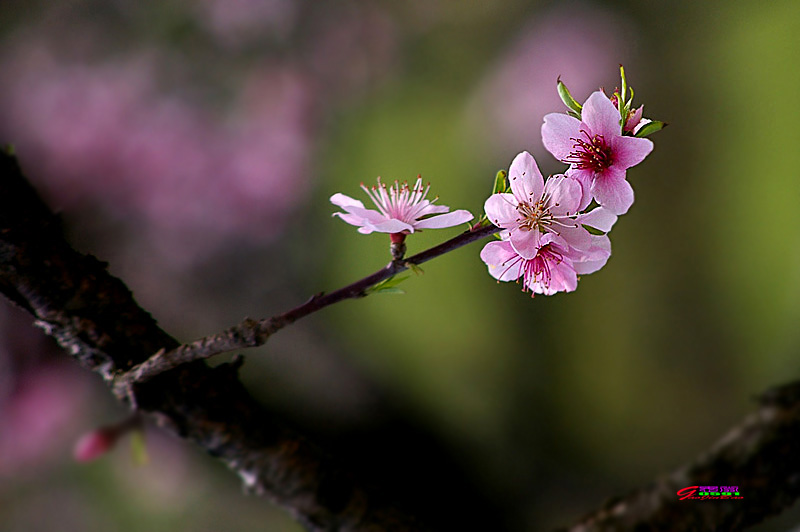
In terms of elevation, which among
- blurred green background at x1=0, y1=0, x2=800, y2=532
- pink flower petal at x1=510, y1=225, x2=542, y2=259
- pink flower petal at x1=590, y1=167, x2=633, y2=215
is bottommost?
pink flower petal at x1=510, y1=225, x2=542, y2=259

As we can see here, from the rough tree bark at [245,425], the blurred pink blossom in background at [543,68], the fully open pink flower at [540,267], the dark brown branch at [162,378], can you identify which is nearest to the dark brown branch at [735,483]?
the rough tree bark at [245,425]

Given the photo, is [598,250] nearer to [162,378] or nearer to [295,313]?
[295,313]

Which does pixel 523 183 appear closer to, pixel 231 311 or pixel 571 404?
pixel 571 404

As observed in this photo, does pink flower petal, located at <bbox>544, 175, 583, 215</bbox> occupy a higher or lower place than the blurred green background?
lower

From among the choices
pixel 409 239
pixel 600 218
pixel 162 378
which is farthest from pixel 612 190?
pixel 409 239

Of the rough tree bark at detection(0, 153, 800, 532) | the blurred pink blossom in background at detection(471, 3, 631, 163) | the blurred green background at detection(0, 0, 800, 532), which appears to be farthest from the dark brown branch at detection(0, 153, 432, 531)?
the blurred pink blossom in background at detection(471, 3, 631, 163)

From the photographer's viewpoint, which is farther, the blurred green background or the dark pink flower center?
the blurred green background

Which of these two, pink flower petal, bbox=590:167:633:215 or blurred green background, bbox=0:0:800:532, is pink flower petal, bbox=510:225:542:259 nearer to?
pink flower petal, bbox=590:167:633:215

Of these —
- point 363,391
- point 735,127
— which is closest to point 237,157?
point 363,391

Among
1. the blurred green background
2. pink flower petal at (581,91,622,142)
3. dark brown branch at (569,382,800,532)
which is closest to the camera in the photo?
pink flower petal at (581,91,622,142)
